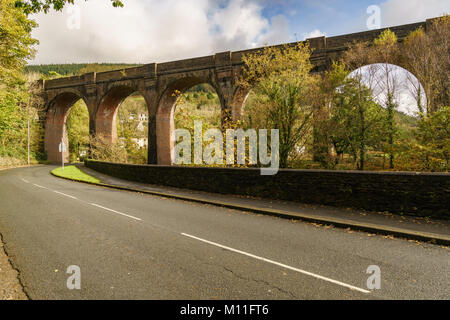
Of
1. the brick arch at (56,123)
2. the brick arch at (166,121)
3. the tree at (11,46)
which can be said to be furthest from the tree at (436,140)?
the brick arch at (56,123)

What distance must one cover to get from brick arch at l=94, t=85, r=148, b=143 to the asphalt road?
1149 inches

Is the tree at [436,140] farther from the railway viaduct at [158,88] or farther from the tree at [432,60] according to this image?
the railway viaduct at [158,88]

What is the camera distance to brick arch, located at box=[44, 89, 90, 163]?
132ft

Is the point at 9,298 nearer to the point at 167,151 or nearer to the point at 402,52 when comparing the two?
the point at 402,52

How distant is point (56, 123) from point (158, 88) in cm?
2294

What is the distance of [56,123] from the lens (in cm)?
4166

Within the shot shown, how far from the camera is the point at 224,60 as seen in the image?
25.1 m

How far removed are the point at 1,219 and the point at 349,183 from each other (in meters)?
10.1

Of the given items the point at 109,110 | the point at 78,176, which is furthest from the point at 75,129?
the point at 78,176

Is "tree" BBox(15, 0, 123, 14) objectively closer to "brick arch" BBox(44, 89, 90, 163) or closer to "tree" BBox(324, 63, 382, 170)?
"tree" BBox(324, 63, 382, 170)

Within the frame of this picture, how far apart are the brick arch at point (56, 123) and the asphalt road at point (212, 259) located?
39.4 m

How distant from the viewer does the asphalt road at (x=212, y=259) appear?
3385 mm

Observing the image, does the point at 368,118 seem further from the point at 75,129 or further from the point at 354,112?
the point at 75,129
